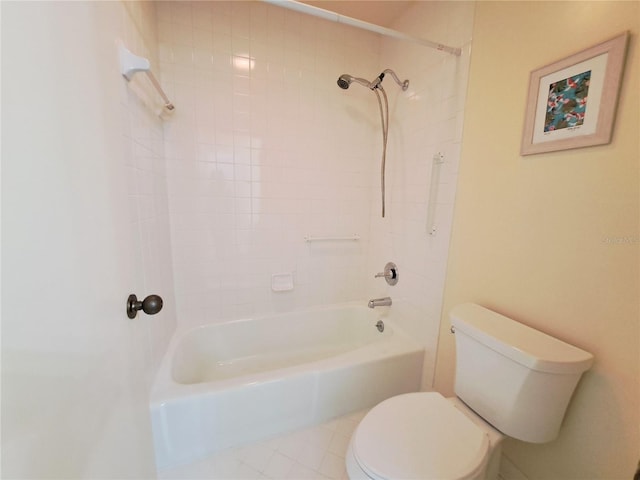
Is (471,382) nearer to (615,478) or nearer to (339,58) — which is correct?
(615,478)

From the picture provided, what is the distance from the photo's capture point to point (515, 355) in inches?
33.7

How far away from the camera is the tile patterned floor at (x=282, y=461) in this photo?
1.15 metres

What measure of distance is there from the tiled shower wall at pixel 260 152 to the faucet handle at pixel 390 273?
1.22 ft

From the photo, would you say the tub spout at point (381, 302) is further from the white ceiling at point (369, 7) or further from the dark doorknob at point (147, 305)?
the white ceiling at point (369, 7)

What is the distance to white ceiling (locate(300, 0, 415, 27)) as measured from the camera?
4.99ft

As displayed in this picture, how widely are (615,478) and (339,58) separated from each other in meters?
2.42

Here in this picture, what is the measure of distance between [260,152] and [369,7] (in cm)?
111

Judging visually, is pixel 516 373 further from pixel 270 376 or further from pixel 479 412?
pixel 270 376

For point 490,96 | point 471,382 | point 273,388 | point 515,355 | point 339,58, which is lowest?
point 273,388

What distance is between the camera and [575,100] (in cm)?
83

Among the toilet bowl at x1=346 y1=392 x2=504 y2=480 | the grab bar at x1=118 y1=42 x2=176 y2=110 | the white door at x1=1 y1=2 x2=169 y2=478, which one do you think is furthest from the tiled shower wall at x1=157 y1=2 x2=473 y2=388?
the white door at x1=1 y1=2 x2=169 y2=478

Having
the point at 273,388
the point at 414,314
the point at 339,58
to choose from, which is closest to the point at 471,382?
the point at 414,314

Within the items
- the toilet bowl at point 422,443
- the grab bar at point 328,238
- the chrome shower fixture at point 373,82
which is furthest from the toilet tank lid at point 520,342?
the chrome shower fixture at point 373,82

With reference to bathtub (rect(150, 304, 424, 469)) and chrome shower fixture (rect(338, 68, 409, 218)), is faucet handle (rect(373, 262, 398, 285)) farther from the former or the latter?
chrome shower fixture (rect(338, 68, 409, 218))
